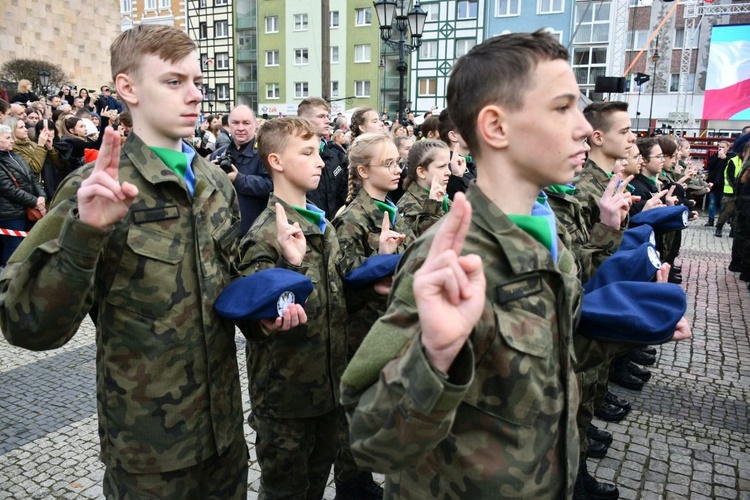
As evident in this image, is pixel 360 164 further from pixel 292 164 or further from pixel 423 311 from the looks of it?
pixel 423 311

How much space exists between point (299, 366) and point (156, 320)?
2.99 feet

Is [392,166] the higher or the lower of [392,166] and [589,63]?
the lower

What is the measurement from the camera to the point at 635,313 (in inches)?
66.9

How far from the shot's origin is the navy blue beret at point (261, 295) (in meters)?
2.17

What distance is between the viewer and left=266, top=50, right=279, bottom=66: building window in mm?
43062

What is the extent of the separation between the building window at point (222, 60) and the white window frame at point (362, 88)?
38.0 ft

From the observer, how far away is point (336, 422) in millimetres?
3051

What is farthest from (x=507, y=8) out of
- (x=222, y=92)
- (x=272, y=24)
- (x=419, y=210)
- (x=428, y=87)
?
(x=419, y=210)

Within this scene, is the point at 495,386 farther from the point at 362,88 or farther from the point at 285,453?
the point at 362,88

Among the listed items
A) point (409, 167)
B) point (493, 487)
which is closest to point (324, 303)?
point (493, 487)

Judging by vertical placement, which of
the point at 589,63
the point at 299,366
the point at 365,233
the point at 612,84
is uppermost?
the point at 589,63

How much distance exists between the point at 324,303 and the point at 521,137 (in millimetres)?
1607

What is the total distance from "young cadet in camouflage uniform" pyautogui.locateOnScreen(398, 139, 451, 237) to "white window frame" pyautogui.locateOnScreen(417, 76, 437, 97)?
1345 inches

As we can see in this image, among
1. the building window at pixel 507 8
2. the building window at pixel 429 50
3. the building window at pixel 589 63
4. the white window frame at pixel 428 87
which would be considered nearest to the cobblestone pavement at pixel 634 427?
the building window at pixel 589 63
